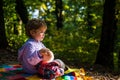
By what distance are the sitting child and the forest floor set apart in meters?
2.28

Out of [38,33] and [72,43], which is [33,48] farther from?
[72,43]

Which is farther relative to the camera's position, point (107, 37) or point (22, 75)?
point (107, 37)

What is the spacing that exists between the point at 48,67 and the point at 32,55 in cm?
34

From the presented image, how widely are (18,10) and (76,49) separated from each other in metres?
3.75

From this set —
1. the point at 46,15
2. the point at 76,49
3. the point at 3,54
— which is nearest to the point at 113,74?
the point at 3,54

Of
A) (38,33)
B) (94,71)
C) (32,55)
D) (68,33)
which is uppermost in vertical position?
(38,33)

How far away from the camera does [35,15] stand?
2933 cm

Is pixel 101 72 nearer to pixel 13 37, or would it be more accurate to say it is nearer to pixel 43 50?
pixel 43 50

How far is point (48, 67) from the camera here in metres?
5.97

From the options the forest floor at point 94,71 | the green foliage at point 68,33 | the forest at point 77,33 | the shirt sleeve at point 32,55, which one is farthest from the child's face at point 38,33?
the green foliage at point 68,33

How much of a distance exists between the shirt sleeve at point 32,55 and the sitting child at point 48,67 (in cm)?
10

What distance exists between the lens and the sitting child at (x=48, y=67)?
19.3 ft

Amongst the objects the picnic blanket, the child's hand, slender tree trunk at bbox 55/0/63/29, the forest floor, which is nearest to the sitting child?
the child's hand

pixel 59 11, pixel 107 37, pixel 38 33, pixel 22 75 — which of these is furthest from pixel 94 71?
pixel 59 11
